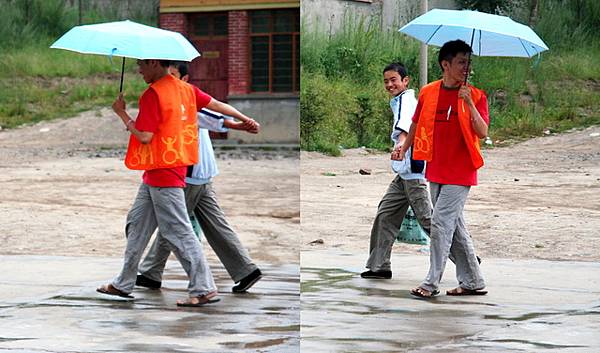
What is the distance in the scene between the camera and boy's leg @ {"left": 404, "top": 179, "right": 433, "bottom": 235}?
7398mm

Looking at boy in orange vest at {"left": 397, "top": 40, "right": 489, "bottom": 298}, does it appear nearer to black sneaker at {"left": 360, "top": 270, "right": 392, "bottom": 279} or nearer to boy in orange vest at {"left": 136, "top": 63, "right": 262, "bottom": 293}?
black sneaker at {"left": 360, "top": 270, "right": 392, "bottom": 279}

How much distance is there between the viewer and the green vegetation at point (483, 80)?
27.0ft

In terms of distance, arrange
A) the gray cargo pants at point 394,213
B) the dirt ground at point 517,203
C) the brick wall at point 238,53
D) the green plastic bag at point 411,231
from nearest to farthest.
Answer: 1. the gray cargo pants at point 394,213
2. the green plastic bag at point 411,231
3. the dirt ground at point 517,203
4. the brick wall at point 238,53

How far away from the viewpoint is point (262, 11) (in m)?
23.7

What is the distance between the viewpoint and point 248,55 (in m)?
24.8

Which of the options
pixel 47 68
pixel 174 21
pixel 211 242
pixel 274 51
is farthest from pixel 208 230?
pixel 47 68

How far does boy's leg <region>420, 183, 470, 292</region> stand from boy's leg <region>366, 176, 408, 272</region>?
2.11 feet

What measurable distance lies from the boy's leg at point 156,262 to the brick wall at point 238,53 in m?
17.2

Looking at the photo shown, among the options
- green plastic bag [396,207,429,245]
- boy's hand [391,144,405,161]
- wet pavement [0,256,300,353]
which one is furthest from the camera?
green plastic bag [396,207,429,245]

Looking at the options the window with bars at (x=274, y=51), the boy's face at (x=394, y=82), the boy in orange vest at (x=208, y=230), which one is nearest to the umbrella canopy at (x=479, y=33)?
the boy's face at (x=394, y=82)

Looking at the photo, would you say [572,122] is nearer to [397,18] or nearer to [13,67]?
[397,18]

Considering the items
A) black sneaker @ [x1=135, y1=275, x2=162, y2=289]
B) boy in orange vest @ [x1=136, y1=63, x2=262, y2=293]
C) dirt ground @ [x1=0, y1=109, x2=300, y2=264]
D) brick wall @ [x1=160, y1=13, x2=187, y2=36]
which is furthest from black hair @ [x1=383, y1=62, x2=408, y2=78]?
brick wall @ [x1=160, y1=13, x2=187, y2=36]

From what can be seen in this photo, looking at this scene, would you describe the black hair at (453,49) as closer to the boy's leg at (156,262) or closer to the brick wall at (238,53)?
the boy's leg at (156,262)

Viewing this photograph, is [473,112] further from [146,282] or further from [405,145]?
[146,282]
